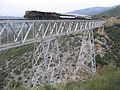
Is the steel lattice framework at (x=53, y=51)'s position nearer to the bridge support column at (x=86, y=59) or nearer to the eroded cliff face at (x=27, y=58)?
the bridge support column at (x=86, y=59)

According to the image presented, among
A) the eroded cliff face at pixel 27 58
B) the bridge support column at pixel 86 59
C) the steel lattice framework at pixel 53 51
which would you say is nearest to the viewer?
the steel lattice framework at pixel 53 51

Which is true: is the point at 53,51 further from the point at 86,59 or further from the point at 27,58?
the point at 86,59

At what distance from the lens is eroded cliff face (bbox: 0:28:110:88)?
29203 millimetres

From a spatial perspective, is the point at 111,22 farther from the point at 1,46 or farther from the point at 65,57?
the point at 1,46

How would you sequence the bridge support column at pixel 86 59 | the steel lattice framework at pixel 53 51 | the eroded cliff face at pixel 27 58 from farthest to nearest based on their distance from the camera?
the bridge support column at pixel 86 59 < the eroded cliff face at pixel 27 58 < the steel lattice framework at pixel 53 51

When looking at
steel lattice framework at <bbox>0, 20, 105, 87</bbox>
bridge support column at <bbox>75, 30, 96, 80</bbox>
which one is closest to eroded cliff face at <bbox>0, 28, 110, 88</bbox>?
steel lattice framework at <bbox>0, 20, 105, 87</bbox>

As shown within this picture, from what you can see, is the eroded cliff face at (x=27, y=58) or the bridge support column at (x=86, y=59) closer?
the eroded cliff face at (x=27, y=58)

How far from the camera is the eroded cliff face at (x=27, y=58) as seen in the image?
29.2 metres

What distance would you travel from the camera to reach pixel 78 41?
4328 cm

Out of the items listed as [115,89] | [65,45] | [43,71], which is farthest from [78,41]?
[115,89]

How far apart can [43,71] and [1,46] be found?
884 centimetres

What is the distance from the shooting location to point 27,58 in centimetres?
3578

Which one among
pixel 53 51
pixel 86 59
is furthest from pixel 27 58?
pixel 53 51

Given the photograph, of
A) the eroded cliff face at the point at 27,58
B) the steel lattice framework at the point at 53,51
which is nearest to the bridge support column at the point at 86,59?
the steel lattice framework at the point at 53,51
